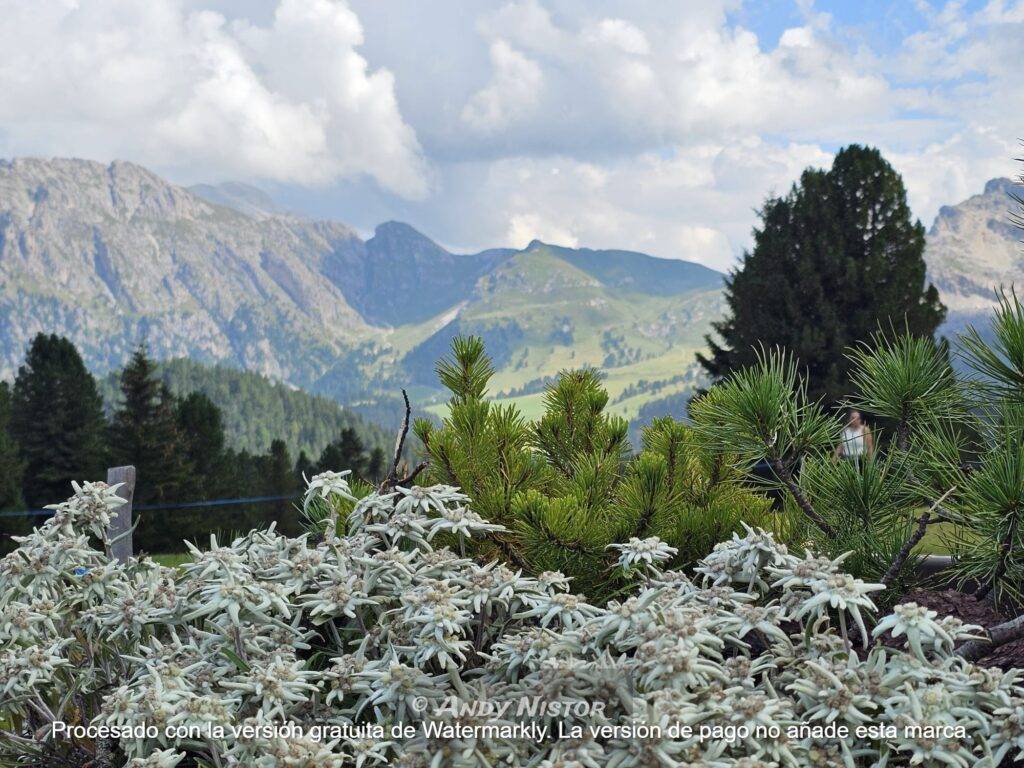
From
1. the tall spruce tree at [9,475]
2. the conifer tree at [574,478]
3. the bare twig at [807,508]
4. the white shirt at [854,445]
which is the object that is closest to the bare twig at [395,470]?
the conifer tree at [574,478]

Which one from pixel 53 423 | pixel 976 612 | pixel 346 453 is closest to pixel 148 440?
pixel 53 423

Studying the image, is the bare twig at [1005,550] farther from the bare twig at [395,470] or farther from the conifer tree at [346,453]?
the conifer tree at [346,453]

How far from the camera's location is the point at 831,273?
24.7m

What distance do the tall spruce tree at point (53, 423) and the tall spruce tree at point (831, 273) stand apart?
25.5m

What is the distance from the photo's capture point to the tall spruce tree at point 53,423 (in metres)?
34.0

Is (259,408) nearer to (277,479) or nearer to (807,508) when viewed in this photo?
(277,479)

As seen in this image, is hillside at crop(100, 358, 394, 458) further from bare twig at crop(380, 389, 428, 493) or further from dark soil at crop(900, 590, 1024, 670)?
dark soil at crop(900, 590, 1024, 670)

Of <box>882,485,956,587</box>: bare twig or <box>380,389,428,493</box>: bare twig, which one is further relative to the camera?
<box>380,389,428,493</box>: bare twig

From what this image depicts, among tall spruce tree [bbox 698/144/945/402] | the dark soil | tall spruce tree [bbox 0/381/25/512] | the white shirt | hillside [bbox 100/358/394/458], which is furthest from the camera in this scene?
hillside [bbox 100/358/394/458]

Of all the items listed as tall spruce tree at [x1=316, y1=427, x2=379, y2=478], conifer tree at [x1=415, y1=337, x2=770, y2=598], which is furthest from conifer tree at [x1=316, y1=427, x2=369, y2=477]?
conifer tree at [x1=415, y1=337, x2=770, y2=598]

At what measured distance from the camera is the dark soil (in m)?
2.68

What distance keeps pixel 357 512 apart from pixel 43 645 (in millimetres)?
1205

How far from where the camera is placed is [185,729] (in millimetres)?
2240

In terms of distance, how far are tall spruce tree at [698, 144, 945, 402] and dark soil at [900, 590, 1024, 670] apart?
66.8ft
